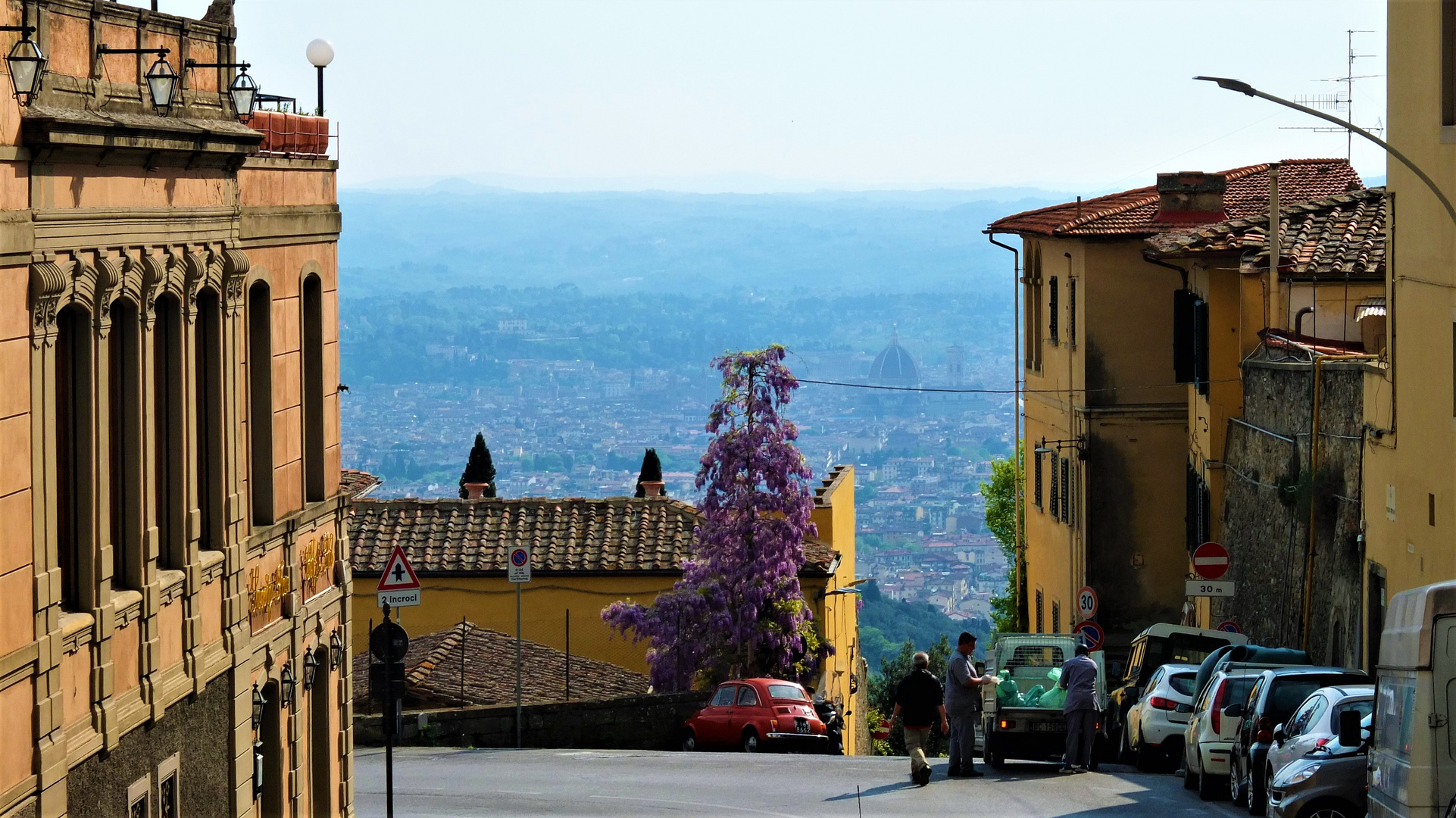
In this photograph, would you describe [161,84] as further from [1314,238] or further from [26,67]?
[1314,238]

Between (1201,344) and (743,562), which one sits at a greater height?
(1201,344)

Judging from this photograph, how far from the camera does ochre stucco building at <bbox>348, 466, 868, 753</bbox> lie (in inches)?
1793

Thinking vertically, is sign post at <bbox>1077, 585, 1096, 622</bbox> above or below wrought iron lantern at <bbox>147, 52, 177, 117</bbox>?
below

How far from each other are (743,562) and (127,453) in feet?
85.8

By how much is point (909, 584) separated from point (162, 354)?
158m

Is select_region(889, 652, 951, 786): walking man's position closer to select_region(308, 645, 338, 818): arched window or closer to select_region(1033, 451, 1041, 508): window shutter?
select_region(308, 645, 338, 818): arched window

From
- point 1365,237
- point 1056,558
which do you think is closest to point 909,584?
point 1056,558

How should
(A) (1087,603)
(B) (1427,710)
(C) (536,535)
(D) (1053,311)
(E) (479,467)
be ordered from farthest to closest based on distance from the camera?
1. (E) (479,467)
2. (D) (1053,311)
3. (C) (536,535)
4. (A) (1087,603)
5. (B) (1427,710)

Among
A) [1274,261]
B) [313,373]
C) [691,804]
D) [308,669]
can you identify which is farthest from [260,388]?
[1274,261]

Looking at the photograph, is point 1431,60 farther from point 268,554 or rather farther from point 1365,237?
point 268,554

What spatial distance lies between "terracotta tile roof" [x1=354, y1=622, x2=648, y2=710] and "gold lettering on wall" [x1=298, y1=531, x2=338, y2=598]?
41.5 ft

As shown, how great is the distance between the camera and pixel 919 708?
23094mm

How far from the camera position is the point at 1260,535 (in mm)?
33469

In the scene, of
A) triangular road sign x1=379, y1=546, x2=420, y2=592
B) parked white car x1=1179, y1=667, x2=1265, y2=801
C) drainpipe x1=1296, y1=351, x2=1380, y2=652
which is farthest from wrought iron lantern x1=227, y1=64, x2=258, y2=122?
drainpipe x1=1296, y1=351, x2=1380, y2=652
